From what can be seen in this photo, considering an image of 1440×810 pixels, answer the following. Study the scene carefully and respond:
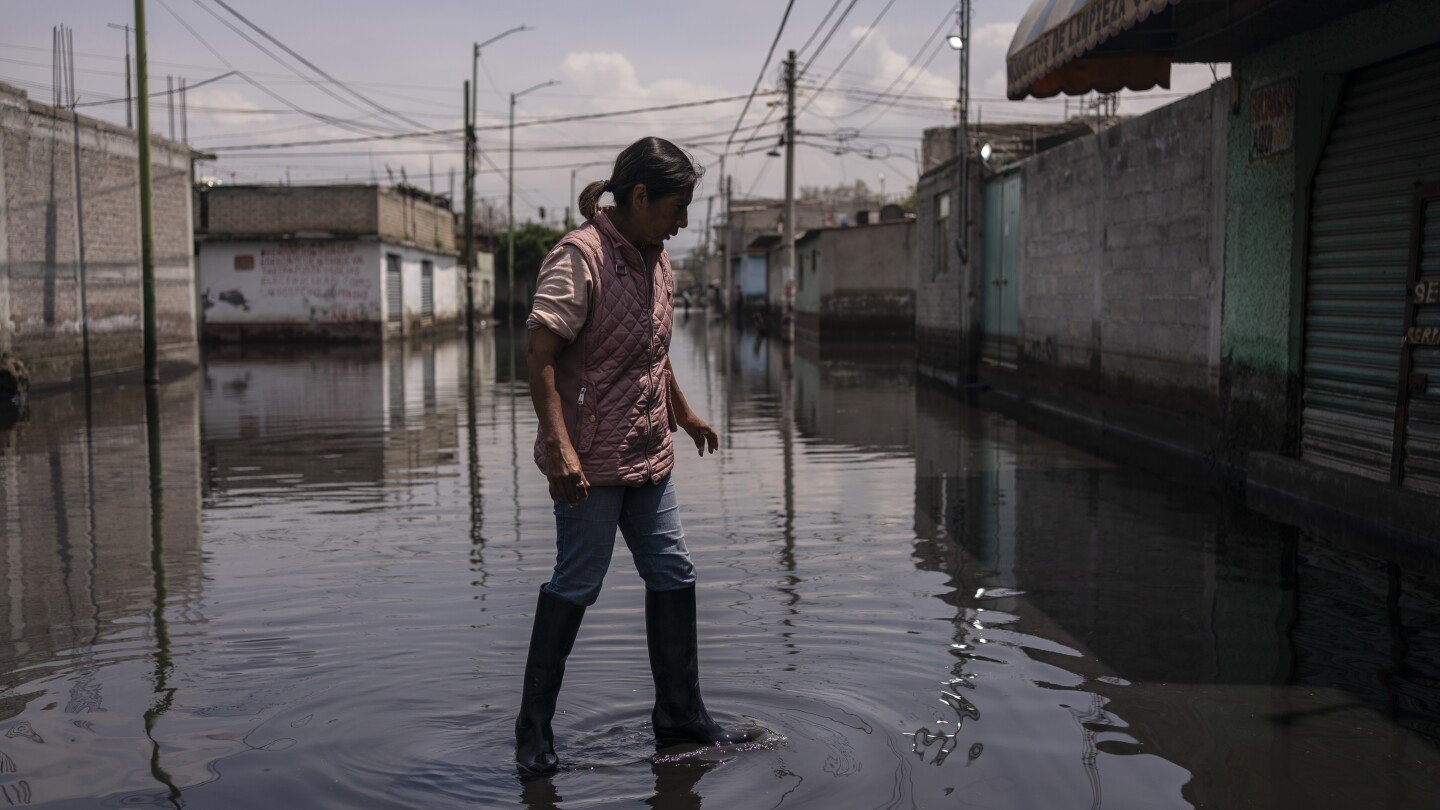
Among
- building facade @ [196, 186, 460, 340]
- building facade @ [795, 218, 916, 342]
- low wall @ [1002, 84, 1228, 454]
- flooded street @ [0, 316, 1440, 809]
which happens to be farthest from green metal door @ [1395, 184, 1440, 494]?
building facade @ [196, 186, 460, 340]

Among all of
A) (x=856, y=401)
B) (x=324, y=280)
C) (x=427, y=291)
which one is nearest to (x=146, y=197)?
(x=856, y=401)

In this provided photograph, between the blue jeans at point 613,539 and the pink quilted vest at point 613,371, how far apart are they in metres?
0.07

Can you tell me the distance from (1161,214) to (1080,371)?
2784 millimetres

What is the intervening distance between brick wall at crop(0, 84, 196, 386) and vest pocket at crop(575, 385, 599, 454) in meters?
16.3

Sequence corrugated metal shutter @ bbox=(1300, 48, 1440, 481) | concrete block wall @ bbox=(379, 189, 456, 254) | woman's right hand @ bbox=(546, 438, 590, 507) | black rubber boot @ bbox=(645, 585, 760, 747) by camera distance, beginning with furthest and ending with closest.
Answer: concrete block wall @ bbox=(379, 189, 456, 254), corrugated metal shutter @ bbox=(1300, 48, 1440, 481), black rubber boot @ bbox=(645, 585, 760, 747), woman's right hand @ bbox=(546, 438, 590, 507)

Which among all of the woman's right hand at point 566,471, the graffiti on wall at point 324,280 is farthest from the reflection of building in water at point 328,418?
the graffiti on wall at point 324,280

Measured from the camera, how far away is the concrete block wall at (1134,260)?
11.0 m

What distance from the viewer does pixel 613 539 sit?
3.84m

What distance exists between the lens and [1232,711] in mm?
4184

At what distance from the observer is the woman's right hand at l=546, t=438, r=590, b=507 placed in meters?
3.62

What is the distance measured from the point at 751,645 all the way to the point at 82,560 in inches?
146

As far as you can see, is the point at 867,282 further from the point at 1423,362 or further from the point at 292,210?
the point at 1423,362

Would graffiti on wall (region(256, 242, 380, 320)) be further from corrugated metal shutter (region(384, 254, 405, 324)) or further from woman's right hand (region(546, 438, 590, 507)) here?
woman's right hand (region(546, 438, 590, 507))

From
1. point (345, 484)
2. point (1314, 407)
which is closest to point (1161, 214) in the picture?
point (1314, 407)
